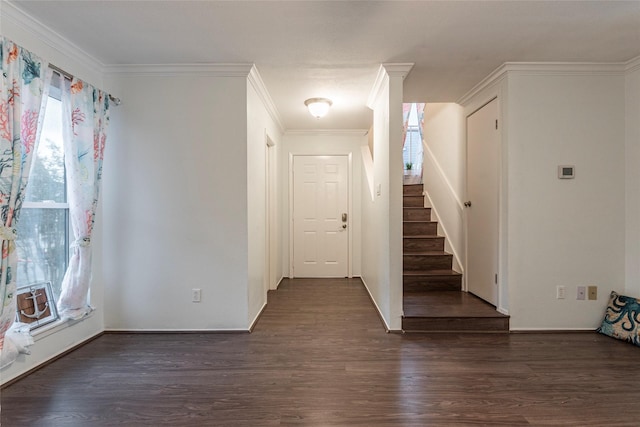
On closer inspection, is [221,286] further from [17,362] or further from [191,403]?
[17,362]

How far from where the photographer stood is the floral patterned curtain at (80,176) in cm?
232

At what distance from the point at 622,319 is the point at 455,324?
4.33 ft

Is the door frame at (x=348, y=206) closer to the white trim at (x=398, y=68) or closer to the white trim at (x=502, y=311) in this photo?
the white trim at (x=398, y=68)

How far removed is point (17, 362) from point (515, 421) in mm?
2977

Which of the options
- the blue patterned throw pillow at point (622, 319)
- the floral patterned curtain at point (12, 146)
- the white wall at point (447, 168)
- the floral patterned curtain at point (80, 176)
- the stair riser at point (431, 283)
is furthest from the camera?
the white wall at point (447, 168)

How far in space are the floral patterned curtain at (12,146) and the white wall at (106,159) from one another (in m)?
0.17

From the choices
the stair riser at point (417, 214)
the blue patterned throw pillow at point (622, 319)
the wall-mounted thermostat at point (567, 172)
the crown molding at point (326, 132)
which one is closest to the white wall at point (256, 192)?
the crown molding at point (326, 132)

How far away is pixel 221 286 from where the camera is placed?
275 cm

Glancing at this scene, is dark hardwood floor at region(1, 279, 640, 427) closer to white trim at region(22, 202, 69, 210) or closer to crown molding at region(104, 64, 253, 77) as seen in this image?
white trim at region(22, 202, 69, 210)

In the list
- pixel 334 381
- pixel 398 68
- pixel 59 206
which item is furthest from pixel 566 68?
pixel 59 206

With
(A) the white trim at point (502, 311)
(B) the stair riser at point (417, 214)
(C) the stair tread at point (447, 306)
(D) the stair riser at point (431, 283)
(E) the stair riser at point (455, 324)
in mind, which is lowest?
(E) the stair riser at point (455, 324)

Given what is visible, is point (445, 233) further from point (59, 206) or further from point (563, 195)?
point (59, 206)

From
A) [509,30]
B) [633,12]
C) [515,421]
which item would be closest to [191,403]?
[515,421]

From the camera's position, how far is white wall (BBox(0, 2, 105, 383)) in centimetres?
193
